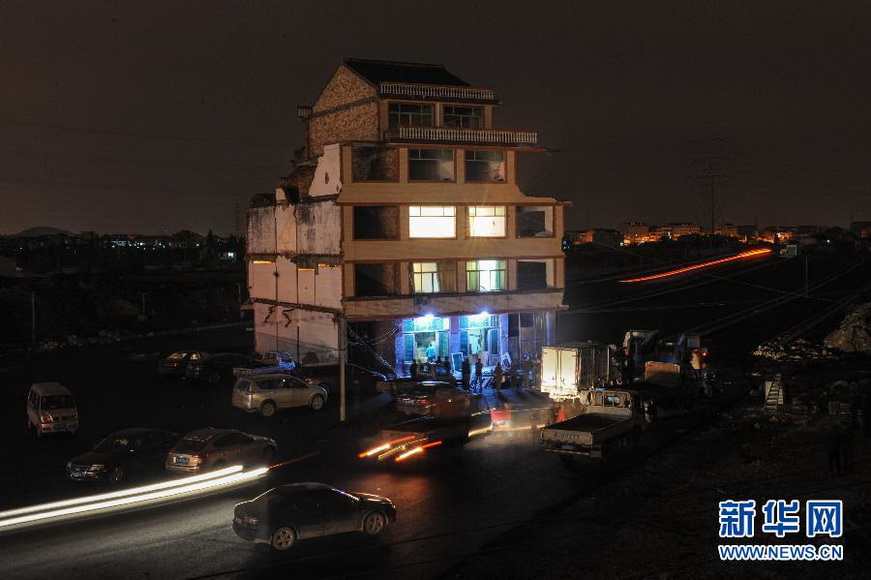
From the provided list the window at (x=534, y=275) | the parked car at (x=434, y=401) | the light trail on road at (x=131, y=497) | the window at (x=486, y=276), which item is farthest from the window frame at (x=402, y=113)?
the light trail on road at (x=131, y=497)

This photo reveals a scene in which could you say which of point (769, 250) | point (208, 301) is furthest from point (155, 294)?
point (769, 250)

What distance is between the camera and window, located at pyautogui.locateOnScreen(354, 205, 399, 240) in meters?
40.0

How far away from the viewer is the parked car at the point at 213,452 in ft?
70.4

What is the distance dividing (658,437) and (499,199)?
704 inches

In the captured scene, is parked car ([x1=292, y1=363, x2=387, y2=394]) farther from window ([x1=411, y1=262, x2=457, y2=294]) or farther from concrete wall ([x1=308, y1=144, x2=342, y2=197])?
concrete wall ([x1=308, y1=144, x2=342, y2=197])

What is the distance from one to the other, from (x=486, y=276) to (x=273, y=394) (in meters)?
15.5

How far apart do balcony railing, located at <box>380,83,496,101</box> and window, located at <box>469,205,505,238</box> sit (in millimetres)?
6108

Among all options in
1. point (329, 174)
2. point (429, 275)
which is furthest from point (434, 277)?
point (329, 174)

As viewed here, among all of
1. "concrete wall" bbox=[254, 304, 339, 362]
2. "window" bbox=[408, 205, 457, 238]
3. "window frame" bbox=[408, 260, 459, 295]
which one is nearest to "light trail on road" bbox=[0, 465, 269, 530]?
"window frame" bbox=[408, 260, 459, 295]

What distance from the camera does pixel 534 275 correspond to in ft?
159

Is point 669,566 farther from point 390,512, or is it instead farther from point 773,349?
point 773,349

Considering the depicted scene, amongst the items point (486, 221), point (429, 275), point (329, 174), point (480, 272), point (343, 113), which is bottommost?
point (429, 275)

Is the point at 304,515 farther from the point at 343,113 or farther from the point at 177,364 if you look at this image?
the point at 343,113

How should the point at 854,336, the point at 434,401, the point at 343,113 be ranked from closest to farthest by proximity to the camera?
1. the point at 434,401
2. the point at 343,113
3. the point at 854,336
